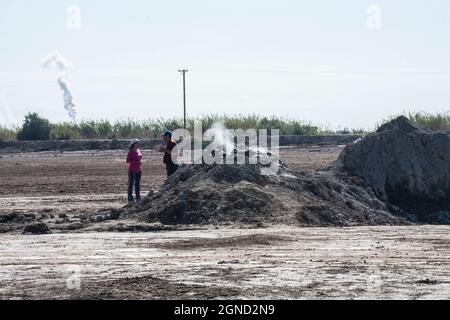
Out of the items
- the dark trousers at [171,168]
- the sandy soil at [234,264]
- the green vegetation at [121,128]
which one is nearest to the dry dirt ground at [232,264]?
the sandy soil at [234,264]

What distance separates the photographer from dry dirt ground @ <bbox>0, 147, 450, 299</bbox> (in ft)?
43.9

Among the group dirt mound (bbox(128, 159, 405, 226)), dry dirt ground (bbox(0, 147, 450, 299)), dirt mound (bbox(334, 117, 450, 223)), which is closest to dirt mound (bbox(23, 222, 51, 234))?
dry dirt ground (bbox(0, 147, 450, 299))

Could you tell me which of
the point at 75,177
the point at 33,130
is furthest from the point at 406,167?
the point at 33,130

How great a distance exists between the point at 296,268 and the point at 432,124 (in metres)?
49.3

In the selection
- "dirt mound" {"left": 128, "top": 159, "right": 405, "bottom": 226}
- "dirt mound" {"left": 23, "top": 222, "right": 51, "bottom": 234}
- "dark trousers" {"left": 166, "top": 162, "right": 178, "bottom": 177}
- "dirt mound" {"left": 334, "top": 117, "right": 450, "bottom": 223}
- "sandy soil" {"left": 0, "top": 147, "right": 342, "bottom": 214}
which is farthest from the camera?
"sandy soil" {"left": 0, "top": 147, "right": 342, "bottom": 214}

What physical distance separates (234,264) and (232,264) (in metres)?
0.03

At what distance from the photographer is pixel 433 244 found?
17.7m

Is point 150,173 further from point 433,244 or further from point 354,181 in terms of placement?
point 433,244

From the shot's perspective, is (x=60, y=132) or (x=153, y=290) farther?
(x=60, y=132)

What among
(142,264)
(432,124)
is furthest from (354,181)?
(432,124)

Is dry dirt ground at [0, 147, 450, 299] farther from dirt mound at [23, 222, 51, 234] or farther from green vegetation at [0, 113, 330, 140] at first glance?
green vegetation at [0, 113, 330, 140]

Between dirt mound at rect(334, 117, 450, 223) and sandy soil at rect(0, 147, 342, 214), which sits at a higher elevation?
dirt mound at rect(334, 117, 450, 223)

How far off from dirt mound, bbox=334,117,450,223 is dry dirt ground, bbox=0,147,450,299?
423 cm
